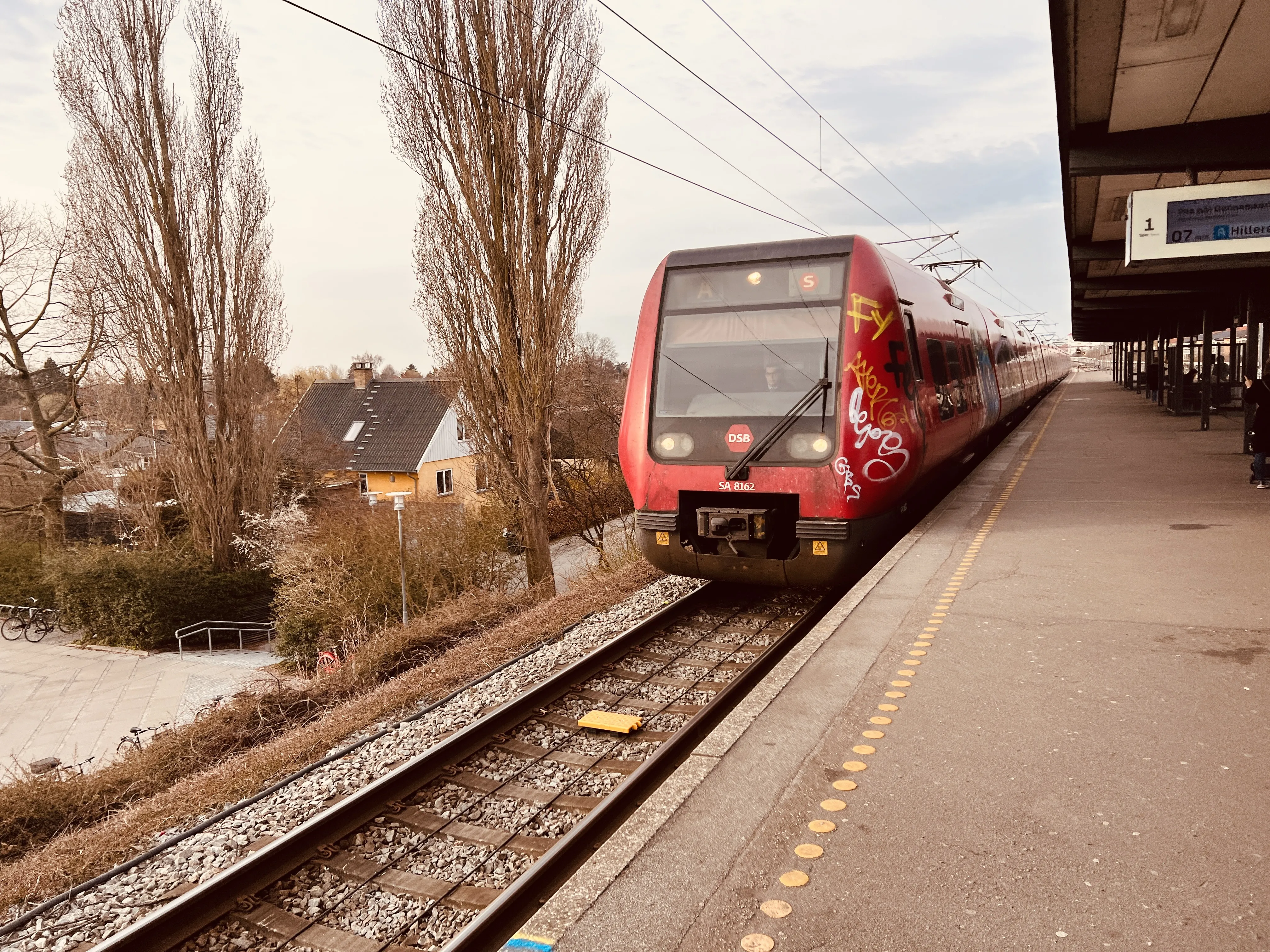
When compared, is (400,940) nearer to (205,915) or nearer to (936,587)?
(205,915)

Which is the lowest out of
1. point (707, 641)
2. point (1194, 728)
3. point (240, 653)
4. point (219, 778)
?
point (240, 653)

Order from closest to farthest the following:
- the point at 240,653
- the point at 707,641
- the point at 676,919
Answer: the point at 676,919, the point at 707,641, the point at 240,653

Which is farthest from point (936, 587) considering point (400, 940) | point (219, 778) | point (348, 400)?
point (348, 400)

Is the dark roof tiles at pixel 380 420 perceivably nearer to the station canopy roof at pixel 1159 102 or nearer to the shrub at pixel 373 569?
the shrub at pixel 373 569

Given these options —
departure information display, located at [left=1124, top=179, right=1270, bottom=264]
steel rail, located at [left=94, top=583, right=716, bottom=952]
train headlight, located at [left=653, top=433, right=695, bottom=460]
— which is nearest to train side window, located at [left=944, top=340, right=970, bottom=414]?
departure information display, located at [left=1124, top=179, right=1270, bottom=264]

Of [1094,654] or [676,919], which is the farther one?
[1094,654]

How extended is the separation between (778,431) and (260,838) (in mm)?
4457

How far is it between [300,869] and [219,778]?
2.33m

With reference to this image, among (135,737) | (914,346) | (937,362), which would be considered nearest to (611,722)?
(914,346)

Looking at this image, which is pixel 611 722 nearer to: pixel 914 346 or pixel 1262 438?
pixel 914 346

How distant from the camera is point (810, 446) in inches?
271

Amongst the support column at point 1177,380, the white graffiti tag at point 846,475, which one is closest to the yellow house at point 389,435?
the support column at point 1177,380

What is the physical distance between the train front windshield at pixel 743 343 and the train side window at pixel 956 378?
2930 mm

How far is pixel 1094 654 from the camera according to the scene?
180 inches
